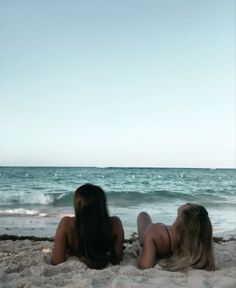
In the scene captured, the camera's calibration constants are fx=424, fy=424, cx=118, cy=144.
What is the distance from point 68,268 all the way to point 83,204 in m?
0.61

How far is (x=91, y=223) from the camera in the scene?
4.09 meters

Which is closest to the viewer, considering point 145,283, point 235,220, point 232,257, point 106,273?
point 145,283

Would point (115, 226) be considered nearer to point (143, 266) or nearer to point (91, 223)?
point (91, 223)

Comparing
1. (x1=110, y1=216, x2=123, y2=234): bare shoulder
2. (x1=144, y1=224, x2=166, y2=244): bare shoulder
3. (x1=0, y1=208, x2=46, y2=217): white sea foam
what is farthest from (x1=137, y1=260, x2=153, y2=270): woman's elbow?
(x1=0, y1=208, x2=46, y2=217): white sea foam

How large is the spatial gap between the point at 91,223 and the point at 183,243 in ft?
3.02

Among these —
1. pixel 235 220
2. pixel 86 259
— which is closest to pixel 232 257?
pixel 86 259

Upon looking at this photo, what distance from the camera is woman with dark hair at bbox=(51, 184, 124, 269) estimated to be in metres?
4.09

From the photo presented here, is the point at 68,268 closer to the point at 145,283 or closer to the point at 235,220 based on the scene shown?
the point at 145,283

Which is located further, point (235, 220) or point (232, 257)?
point (235, 220)

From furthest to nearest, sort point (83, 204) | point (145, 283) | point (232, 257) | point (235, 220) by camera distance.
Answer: point (235, 220) < point (232, 257) < point (83, 204) < point (145, 283)

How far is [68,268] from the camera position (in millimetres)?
4004

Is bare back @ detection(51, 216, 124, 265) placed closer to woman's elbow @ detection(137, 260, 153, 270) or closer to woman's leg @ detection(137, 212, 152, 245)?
woman's elbow @ detection(137, 260, 153, 270)

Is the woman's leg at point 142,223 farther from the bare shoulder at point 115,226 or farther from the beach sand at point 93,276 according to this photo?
the bare shoulder at point 115,226

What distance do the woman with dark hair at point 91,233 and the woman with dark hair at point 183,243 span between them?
32 centimetres
